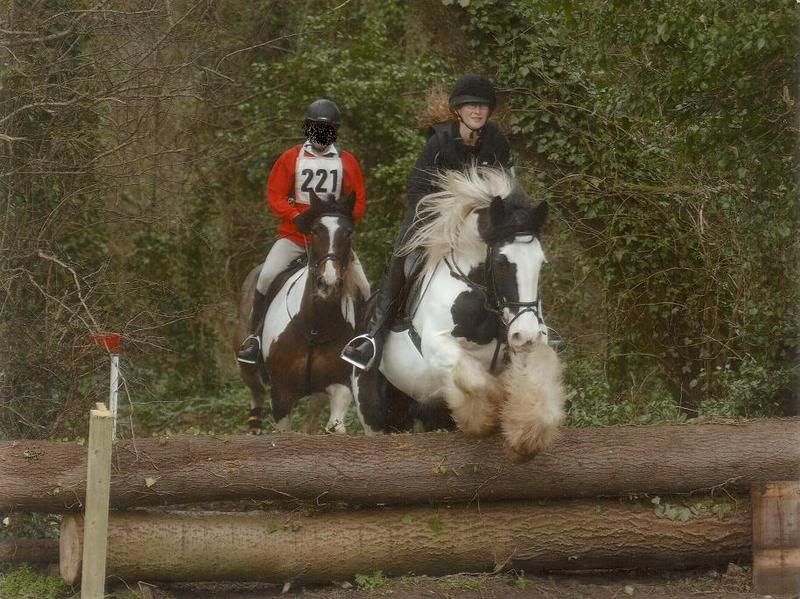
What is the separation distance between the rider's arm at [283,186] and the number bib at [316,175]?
5 cm

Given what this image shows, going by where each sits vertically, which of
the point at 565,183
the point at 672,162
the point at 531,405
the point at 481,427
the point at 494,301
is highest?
the point at 672,162

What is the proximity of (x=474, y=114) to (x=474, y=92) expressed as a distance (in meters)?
0.15

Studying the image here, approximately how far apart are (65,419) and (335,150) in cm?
289

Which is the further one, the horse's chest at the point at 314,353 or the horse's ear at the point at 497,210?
the horse's chest at the point at 314,353

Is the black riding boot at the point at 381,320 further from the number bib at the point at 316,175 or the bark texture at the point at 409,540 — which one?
the number bib at the point at 316,175

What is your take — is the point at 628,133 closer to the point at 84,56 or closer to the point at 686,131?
the point at 686,131

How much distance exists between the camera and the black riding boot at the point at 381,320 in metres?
7.17

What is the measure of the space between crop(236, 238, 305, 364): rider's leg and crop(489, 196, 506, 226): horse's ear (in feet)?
9.49

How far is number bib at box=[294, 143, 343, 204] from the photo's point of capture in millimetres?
8320

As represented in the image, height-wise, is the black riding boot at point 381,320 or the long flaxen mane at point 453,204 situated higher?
the long flaxen mane at point 453,204

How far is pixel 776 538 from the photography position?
6277 millimetres

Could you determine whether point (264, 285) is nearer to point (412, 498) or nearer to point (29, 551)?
point (29, 551)

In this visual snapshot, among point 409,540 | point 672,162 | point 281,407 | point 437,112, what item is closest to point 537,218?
point 437,112

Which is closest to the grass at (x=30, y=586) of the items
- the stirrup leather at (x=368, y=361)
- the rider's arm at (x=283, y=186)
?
the stirrup leather at (x=368, y=361)
